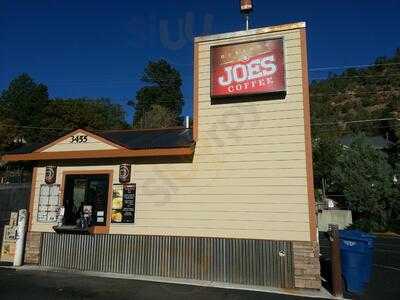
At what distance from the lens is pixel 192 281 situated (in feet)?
33.9

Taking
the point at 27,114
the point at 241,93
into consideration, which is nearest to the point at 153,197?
the point at 241,93

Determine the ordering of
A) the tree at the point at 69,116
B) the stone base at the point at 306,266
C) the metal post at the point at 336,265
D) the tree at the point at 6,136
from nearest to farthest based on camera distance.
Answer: the metal post at the point at 336,265, the stone base at the point at 306,266, the tree at the point at 6,136, the tree at the point at 69,116

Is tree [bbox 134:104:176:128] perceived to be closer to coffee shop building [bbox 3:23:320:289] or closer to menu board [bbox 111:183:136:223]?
coffee shop building [bbox 3:23:320:289]

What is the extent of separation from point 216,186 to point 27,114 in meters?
57.8

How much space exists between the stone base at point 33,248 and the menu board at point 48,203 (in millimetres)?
493

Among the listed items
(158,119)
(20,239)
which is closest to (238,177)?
(20,239)

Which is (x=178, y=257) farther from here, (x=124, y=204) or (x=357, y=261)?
(x=357, y=261)

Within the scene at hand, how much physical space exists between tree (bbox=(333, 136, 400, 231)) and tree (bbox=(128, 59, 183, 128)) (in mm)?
38929

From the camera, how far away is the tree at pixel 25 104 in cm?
5800

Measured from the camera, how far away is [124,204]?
11.7 meters

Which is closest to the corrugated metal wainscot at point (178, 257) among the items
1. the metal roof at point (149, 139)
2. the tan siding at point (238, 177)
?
the tan siding at point (238, 177)

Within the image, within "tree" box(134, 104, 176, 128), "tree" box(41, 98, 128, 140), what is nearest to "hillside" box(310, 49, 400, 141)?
"tree" box(134, 104, 176, 128)

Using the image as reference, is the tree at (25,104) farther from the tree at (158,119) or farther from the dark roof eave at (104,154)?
the dark roof eave at (104,154)

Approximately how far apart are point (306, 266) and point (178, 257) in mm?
3417
